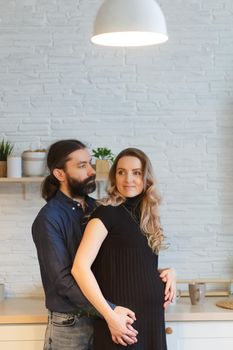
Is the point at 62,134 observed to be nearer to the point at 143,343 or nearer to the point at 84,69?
the point at 84,69

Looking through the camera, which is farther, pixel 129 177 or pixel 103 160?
pixel 103 160

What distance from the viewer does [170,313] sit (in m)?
3.58

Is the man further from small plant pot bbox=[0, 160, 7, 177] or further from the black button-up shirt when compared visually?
small plant pot bbox=[0, 160, 7, 177]

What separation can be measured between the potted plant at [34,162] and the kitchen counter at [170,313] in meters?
0.78

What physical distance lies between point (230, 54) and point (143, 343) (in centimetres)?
207

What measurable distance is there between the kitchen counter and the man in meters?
0.52

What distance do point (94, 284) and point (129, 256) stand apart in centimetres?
22

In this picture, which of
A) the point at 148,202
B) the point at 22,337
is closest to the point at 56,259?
the point at 148,202

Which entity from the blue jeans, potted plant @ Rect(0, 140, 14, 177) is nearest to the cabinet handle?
the blue jeans

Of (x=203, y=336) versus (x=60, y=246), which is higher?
(x=60, y=246)

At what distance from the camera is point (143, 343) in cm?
288

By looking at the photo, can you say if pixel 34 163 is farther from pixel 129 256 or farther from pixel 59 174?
pixel 129 256

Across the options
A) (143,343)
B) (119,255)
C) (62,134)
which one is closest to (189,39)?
(62,134)

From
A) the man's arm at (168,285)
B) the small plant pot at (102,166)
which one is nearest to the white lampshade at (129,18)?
the man's arm at (168,285)
